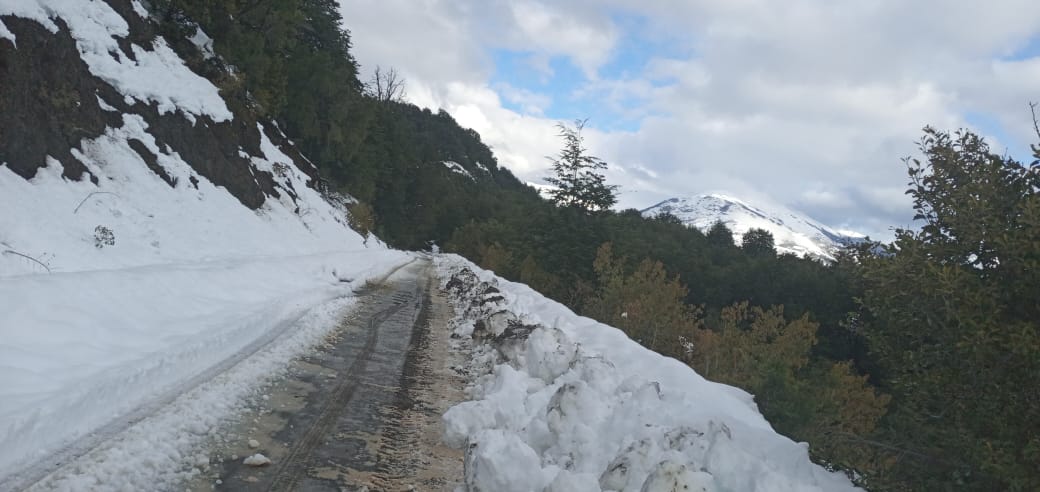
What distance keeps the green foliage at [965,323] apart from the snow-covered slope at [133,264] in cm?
523

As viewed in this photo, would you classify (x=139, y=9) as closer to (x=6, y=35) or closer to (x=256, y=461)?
(x=6, y=35)

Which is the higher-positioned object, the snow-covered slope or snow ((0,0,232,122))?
snow ((0,0,232,122))

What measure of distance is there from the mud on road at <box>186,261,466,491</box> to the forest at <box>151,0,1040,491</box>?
3.45m

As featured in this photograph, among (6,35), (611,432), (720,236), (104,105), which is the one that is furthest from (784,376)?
(720,236)

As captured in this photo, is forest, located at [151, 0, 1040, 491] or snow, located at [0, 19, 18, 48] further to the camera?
snow, located at [0, 19, 18, 48]

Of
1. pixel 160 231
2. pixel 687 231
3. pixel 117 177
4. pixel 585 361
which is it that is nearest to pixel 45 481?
pixel 585 361

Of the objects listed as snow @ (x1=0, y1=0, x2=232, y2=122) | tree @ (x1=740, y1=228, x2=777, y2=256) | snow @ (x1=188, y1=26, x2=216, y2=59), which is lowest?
snow @ (x1=0, y1=0, x2=232, y2=122)

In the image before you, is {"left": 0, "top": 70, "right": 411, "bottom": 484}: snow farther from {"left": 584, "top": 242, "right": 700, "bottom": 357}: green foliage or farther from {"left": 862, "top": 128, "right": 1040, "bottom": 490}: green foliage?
{"left": 584, "top": 242, "right": 700, "bottom": 357}: green foliage

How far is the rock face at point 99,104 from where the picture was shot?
525 inches

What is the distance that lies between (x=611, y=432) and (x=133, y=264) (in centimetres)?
1250

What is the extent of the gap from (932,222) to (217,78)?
1234 inches

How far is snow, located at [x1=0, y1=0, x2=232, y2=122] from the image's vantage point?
16.7 meters

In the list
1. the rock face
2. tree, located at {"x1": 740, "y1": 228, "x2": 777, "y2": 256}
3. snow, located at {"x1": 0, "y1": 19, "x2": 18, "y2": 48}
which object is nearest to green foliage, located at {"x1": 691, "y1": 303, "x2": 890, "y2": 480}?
the rock face

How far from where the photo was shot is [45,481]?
3.88 m
